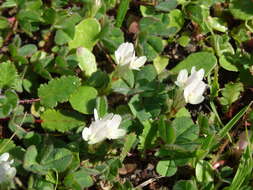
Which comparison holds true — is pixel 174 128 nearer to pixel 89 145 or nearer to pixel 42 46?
pixel 89 145

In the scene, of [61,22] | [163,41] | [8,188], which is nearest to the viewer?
[8,188]

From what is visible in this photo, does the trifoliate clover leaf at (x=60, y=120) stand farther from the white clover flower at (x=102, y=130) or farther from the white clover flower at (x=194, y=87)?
the white clover flower at (x=194, y=87)

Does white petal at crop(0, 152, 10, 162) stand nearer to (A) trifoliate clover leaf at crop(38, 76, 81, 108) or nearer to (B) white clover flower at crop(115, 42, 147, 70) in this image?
(A) trifoliate clover leaf at crop(38, 76, 81, 108)

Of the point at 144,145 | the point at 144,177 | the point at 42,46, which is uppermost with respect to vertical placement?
the point at 42,46

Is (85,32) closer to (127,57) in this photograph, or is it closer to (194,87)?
(127,57)

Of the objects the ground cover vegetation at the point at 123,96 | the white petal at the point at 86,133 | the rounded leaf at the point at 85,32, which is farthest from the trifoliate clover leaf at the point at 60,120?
the rounded leaf at the point at 85,32

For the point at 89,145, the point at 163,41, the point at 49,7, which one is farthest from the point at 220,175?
the point at 49,7

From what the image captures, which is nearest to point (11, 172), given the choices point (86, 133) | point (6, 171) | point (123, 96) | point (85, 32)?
point (6, 171)

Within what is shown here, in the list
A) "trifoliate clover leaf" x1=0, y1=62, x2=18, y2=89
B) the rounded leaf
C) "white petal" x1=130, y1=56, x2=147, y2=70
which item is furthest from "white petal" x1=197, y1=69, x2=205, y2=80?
"trifoliate clover leaf" x1=0, y1=62, x2=18, y2=89
